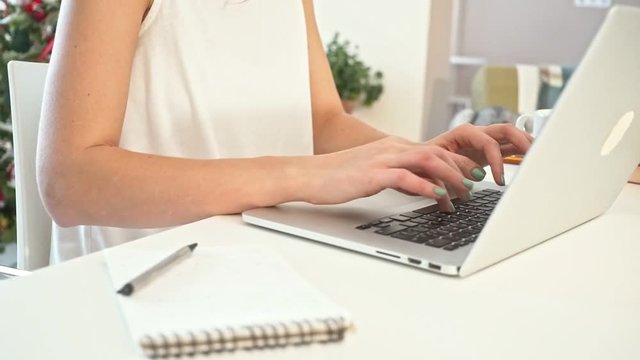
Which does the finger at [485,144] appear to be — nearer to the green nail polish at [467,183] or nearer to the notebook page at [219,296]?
the green nail polish at [467,183]

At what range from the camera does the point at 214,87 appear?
0.98 metres

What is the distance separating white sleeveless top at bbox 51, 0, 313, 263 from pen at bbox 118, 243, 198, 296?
378 mm

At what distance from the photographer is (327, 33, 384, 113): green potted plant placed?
2.72 m

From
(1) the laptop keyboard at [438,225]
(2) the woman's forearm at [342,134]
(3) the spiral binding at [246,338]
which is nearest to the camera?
(3) the spiral binding at [246,338]

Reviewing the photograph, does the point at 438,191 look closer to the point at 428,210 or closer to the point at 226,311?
the point at 428,210

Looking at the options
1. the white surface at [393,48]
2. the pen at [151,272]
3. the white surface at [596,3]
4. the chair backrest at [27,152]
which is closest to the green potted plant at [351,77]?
the white surface at [393,48]

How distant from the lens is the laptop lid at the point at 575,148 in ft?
1.51

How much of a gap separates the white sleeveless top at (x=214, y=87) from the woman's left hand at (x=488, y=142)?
1.16 ft

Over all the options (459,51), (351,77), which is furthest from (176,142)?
(459,51)

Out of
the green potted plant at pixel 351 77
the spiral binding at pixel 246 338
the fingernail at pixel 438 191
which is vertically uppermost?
the fingernail at pixel 438 191

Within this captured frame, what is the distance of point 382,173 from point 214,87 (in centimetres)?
44

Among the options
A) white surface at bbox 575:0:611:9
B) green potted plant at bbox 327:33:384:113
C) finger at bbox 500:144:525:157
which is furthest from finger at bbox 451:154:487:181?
white surface at bbox 575:0:611:9

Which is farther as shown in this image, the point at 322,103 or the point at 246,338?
the point at 322,103

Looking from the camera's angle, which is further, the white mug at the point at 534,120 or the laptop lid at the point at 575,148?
the white mug at the point at 534,120
